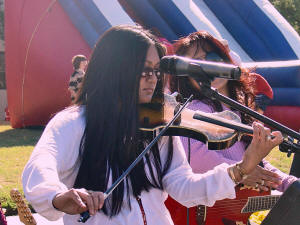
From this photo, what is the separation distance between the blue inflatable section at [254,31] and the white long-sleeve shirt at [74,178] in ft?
22.5

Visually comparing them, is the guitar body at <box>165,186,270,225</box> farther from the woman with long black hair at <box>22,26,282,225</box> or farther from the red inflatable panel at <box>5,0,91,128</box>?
the red inflatable panel at <box>5,0,91,128</box>

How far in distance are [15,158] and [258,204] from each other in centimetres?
433

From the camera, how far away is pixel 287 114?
7.19m

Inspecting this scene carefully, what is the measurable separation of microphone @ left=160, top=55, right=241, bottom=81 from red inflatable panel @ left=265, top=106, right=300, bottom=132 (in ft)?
20.0

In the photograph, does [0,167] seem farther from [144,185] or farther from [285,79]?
[285,79]

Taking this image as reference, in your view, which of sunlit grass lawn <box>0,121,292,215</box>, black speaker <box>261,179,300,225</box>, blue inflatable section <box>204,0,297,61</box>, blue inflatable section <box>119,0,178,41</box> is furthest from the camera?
blue inflatable section <box>204,0,297,61</box>

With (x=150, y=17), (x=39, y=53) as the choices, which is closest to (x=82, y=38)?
(x=39, y=53)

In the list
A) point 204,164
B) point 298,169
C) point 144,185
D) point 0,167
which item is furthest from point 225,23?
point 144,185

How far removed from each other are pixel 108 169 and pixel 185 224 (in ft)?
2.65

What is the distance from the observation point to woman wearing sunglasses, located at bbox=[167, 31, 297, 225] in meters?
1.99

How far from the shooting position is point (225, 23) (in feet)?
29.7

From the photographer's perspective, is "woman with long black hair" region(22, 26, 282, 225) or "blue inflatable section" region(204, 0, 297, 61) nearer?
"woman with long black hair" region(22, 26, 282, 225)

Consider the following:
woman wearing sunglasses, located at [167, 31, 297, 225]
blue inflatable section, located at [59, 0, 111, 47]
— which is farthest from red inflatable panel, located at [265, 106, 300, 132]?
woman wearing sunglasses, located at [167, 31, 297, 225]

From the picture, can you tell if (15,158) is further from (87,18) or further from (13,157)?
(87,18)
